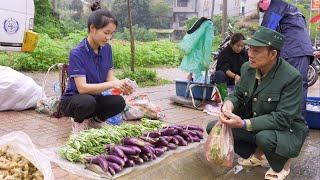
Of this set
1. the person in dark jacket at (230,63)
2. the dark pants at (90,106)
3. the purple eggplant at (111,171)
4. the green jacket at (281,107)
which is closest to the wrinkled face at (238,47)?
the person in dark jacket at (230,63)

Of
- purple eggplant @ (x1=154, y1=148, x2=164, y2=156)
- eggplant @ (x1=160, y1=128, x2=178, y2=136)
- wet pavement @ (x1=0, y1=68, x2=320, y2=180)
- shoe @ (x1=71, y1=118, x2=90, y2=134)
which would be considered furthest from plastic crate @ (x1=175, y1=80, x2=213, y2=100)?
purple eggplant @ (x1=154, y1=148, x2=164, y2=156)

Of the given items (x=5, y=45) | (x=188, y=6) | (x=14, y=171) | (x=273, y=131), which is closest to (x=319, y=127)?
(x=273, y=131)

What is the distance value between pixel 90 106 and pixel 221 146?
1.42 m

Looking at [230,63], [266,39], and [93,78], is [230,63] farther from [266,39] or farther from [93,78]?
[266,39]

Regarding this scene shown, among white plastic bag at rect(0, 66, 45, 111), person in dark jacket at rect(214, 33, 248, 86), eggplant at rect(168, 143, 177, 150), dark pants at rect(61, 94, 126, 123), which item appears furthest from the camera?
person in dark jacket at rect(214, 33, 248, 86)

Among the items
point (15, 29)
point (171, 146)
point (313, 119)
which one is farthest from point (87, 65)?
point (15, 29)

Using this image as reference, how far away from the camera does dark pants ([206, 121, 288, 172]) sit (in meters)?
3.32

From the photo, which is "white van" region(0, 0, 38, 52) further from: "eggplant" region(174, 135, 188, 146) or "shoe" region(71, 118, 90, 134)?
"eggplant" region(174, 135, 188, 146)

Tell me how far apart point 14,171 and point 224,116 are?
168 centimetres

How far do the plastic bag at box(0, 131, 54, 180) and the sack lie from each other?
2352 mm

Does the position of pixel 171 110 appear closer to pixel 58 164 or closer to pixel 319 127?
pixel 319 127

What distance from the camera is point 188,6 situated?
30891 mm

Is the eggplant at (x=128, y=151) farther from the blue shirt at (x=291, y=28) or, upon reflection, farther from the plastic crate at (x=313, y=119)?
the plastic crate at (x=313, y=119)

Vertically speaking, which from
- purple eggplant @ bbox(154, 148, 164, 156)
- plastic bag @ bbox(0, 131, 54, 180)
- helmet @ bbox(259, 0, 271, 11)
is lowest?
purple eggplant @ bbox(154, 148, 164, 156)
